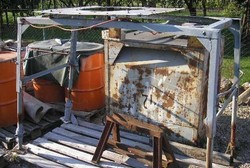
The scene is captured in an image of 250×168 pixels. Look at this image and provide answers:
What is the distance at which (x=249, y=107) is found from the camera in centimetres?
570

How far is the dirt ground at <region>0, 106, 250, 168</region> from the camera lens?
4113mm

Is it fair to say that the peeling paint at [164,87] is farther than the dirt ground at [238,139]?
No

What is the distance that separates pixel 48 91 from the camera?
5445 millimetres

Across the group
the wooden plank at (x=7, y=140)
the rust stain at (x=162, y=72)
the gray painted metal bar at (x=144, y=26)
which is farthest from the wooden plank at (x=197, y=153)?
the wooden plank at (x=7, y=140)

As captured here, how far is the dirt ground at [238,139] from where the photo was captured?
411 cm

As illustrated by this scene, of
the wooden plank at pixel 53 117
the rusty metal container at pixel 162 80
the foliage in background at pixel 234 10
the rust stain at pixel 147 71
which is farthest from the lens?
the foliage in background at pixel 234 10

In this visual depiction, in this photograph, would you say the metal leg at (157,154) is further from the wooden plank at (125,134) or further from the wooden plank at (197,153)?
the wooden plank at (125,134)

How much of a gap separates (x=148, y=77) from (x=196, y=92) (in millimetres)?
611

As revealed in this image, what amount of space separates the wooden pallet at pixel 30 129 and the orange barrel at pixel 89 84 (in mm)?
392

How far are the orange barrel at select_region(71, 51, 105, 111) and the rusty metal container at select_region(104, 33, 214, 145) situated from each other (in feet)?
2.16

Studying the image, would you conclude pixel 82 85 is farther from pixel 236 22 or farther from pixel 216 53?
pixel 216 53

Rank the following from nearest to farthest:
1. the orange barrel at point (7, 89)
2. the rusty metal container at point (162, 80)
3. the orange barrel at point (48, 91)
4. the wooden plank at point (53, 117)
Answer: the rusty metal container at point (162, 80), the orange barrel at point (7, 89), the wooden plank at point (53, 117), the orange barrel at point (48, 91)

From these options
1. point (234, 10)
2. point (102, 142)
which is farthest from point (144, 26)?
point (234, 10)

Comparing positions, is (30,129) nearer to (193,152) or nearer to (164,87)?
(164,87)
